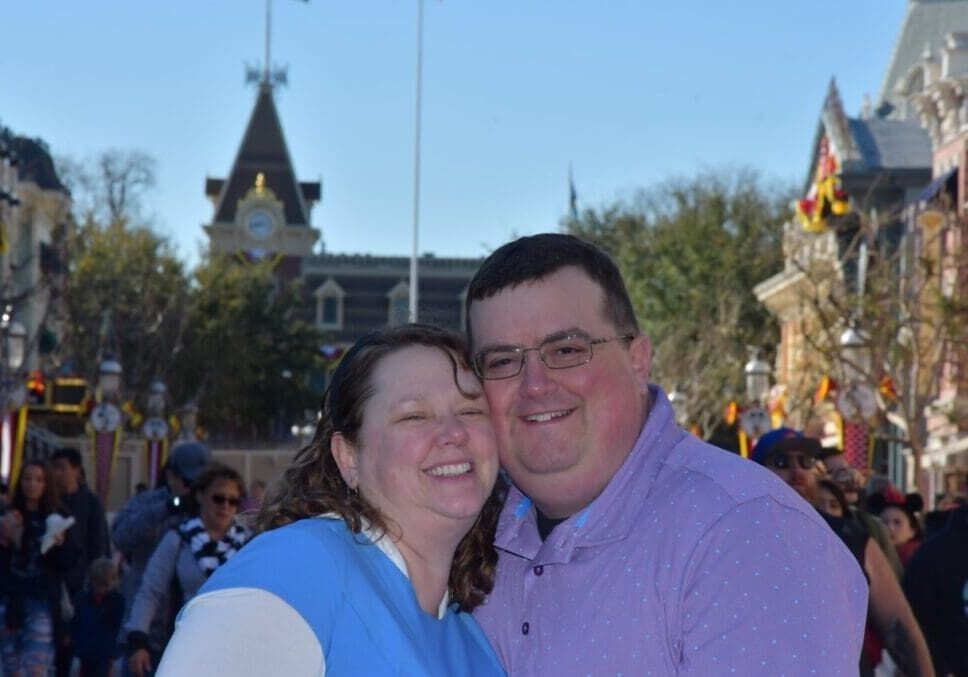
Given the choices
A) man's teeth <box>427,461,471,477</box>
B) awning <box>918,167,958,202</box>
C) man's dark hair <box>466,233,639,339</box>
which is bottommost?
man's teeth <box>427,461,471,477</box>

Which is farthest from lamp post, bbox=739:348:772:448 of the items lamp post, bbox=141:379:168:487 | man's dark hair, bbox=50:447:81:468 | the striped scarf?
the striped scarf

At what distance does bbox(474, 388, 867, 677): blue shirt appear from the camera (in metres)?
3.73

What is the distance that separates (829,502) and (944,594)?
756 millimetres

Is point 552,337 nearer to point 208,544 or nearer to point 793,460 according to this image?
point 793,460

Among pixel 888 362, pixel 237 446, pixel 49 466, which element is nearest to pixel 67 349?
pixel 237 446

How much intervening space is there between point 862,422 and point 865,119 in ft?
94.4

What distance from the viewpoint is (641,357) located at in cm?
451

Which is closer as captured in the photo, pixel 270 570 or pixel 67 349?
pixel 270 570

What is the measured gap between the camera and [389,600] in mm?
3930

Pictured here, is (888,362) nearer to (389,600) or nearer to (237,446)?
(389,600)

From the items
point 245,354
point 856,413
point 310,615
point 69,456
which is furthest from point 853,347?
point 245,354

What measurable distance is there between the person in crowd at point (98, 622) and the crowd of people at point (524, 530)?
372 inches

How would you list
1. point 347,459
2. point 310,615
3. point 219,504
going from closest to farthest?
point 310,615 → point 347,459 → point 219,504

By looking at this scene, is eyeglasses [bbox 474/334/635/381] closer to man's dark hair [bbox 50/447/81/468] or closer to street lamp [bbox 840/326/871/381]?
man's dark hair [bbox 50/447/81/468]
